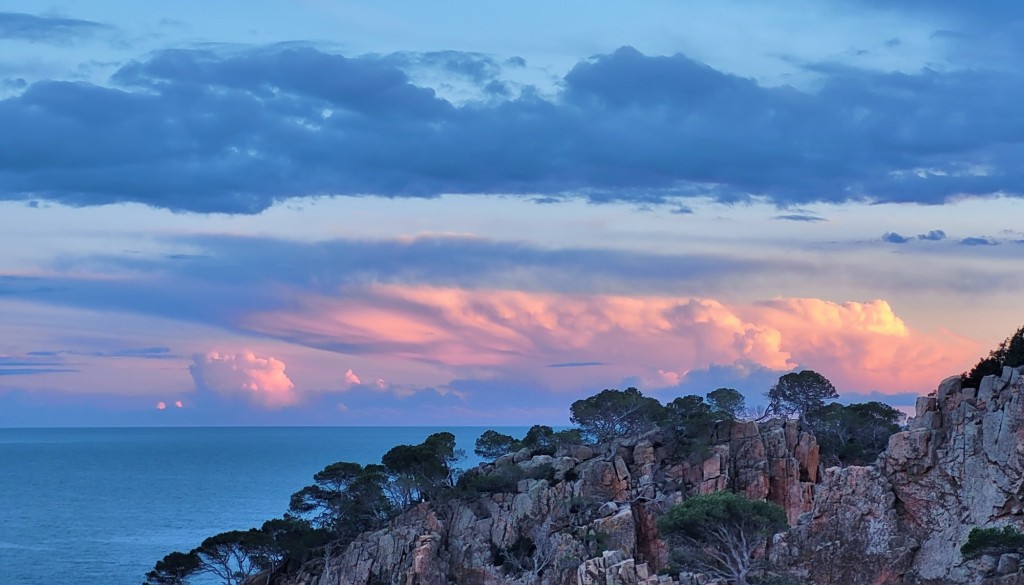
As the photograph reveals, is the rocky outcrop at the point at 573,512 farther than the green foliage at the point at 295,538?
No

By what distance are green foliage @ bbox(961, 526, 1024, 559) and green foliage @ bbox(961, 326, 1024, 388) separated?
11943 millimetres

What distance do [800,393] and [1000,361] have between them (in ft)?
104

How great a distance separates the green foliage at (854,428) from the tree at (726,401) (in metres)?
5.44

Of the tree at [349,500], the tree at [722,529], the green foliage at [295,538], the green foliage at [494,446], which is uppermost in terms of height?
the green foliage at [494,446]

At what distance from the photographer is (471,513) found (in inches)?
3214

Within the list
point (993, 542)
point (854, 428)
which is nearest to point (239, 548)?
point (854, 428)

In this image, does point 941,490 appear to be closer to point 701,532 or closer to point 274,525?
point 701,532

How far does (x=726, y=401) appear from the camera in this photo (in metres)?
93.5

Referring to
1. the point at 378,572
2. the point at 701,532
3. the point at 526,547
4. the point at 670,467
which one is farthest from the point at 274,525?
the point at 701,532

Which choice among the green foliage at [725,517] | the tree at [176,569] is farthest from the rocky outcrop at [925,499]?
the tree at [176,569]

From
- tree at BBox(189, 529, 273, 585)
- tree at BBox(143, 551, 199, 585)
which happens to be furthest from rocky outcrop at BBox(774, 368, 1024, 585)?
tree at BBox(143, 551, 199, 585)

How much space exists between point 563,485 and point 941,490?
31.9m

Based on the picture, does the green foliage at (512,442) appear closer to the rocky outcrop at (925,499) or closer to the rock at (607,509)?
the rock at (607,509)

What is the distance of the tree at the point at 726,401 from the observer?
3661 inches
